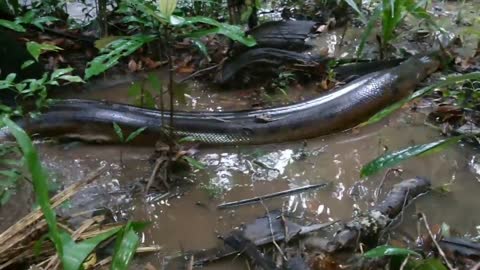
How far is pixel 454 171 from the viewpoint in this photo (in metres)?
3.36

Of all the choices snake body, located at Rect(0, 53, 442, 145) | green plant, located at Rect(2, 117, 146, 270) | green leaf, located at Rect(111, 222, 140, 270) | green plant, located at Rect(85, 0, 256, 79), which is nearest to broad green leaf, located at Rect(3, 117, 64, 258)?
green plant, located at Rect(2, 117, 146, 270)

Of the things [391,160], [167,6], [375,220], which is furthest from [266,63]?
[391,160]

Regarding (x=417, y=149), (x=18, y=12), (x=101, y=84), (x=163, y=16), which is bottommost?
(x=101, y=84)

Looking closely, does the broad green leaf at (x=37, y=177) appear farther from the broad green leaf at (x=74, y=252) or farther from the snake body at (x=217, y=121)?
the snake body at (x=217, y=121)

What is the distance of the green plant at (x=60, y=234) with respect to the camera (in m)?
1.82

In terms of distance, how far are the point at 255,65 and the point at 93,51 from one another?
4.88ft

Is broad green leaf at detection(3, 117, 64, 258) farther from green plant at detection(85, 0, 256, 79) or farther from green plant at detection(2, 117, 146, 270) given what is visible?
green plant at detection(85, 0, 256, 79)

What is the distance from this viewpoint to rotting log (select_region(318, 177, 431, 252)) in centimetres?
258

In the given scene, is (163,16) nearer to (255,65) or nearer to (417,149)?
(417,149)

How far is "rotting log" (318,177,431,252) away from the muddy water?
3.1 inches

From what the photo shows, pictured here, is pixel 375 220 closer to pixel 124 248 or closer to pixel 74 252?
pixel 124 248

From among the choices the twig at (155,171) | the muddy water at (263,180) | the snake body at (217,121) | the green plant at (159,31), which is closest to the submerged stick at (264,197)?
the muddy water at (263,180)

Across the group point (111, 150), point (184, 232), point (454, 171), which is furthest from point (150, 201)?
point (454, 171)

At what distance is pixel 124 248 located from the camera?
2.01 m
